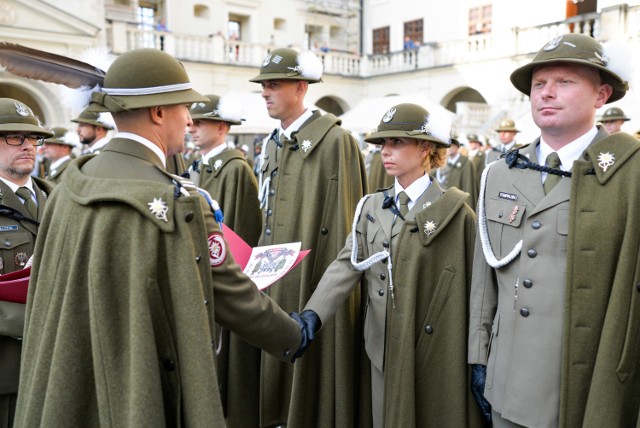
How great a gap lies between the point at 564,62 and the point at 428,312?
139 cm

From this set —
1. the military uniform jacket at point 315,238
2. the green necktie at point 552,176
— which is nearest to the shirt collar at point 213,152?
the military uniform jacket at point 315,238

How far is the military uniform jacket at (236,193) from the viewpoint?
15.6ft

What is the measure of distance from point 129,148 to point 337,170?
2.04 meters

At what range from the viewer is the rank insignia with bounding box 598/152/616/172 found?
2389 mm

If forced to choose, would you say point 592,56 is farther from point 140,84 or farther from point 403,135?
point 140,84

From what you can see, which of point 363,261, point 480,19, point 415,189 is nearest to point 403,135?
point 415,189

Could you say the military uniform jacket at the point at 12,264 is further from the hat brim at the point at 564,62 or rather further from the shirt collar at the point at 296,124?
the hat brim at the point at 564,62

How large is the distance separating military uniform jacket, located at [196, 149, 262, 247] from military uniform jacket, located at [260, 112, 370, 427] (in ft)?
1.00

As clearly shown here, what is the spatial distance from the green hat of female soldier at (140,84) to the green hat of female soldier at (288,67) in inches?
75.7

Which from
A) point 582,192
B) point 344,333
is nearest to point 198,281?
point 582,192

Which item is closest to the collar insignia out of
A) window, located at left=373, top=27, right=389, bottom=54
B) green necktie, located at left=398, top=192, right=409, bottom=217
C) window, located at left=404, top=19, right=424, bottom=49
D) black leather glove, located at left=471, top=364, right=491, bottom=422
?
green necktie, located at left=398, top=192, right=409, bottom=217

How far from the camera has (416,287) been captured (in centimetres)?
318

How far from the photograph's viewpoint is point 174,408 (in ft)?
7.19

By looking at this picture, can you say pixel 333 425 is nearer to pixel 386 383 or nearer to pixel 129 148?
pixel 386 383
